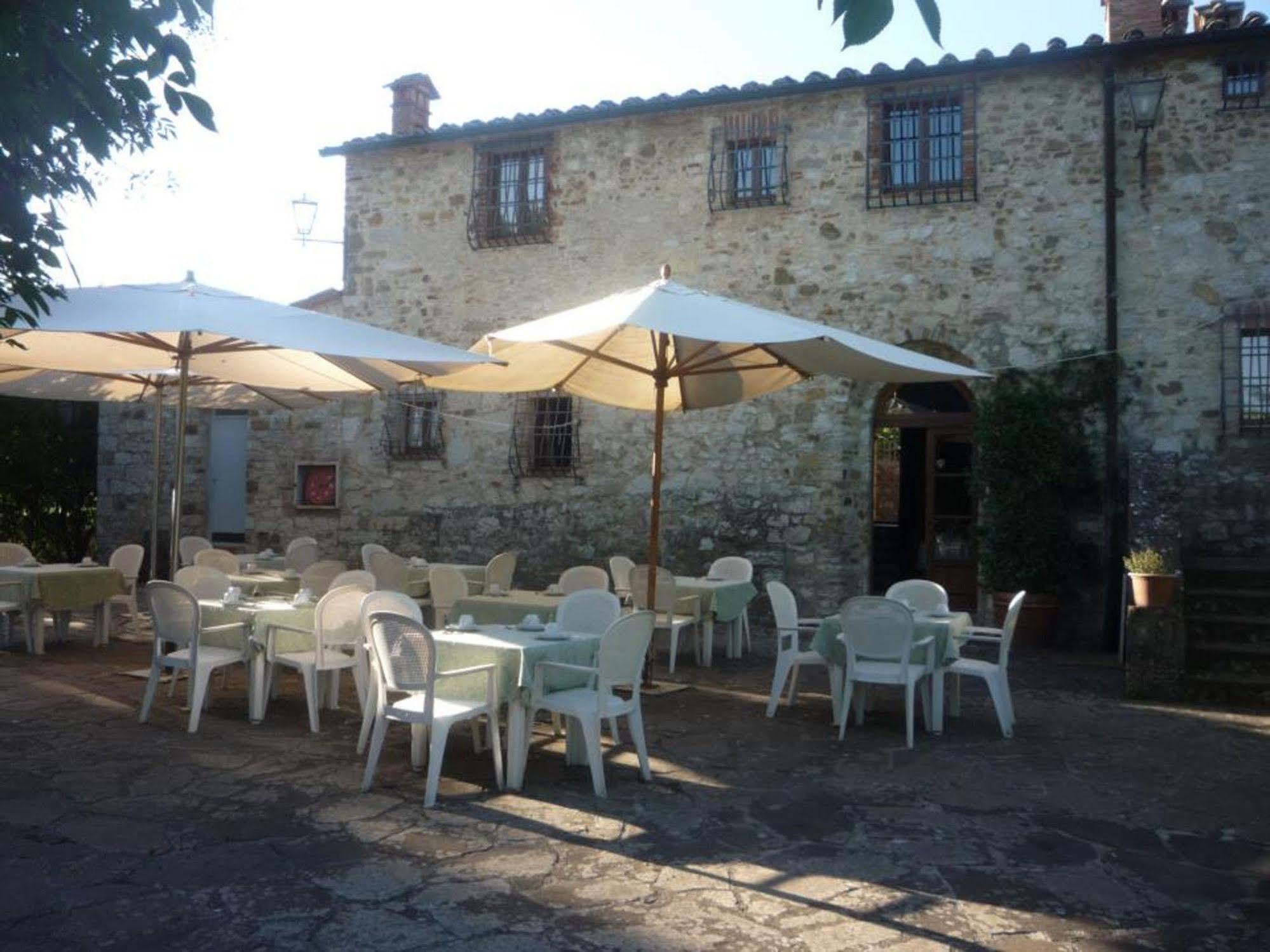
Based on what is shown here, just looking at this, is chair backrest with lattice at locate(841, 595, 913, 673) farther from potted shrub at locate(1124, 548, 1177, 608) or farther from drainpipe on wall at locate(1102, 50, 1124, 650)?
drainpipe on wall at locate(1102, 50, 1124, 650)

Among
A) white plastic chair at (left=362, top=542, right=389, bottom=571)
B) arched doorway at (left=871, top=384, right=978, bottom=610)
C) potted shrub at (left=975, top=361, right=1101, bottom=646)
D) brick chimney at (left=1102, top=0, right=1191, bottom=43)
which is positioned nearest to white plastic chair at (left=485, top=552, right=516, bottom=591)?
white plastic chair at (left=362, top=542, right=389, bottom=571)

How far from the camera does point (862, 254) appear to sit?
36.9 feet

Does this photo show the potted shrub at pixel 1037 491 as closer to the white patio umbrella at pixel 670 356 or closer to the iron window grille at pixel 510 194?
the white patio umbrella at pixel 670 356

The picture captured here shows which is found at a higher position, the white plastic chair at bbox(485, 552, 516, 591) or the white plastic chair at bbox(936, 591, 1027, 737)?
the white plastic chair at bbox(485, 552, 516, 591)

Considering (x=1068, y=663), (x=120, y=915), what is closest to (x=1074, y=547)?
(x=1068, y=663)

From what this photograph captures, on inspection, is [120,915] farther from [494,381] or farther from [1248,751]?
[1248,751]

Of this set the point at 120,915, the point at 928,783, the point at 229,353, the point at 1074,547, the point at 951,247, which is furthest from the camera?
the point at 951,247

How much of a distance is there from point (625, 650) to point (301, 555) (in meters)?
5.85

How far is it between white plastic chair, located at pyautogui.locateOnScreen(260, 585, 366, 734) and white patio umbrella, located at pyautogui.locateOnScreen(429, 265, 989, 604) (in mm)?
1760

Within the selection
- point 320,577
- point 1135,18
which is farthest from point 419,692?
point 1135,18

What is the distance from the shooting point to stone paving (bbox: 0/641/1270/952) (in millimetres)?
3482

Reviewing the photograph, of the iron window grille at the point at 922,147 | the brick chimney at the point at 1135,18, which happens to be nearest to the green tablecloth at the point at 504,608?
the iron window grille at the point at 922,147

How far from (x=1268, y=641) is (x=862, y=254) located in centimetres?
524

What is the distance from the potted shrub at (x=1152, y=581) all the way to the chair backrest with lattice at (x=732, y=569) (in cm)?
321
